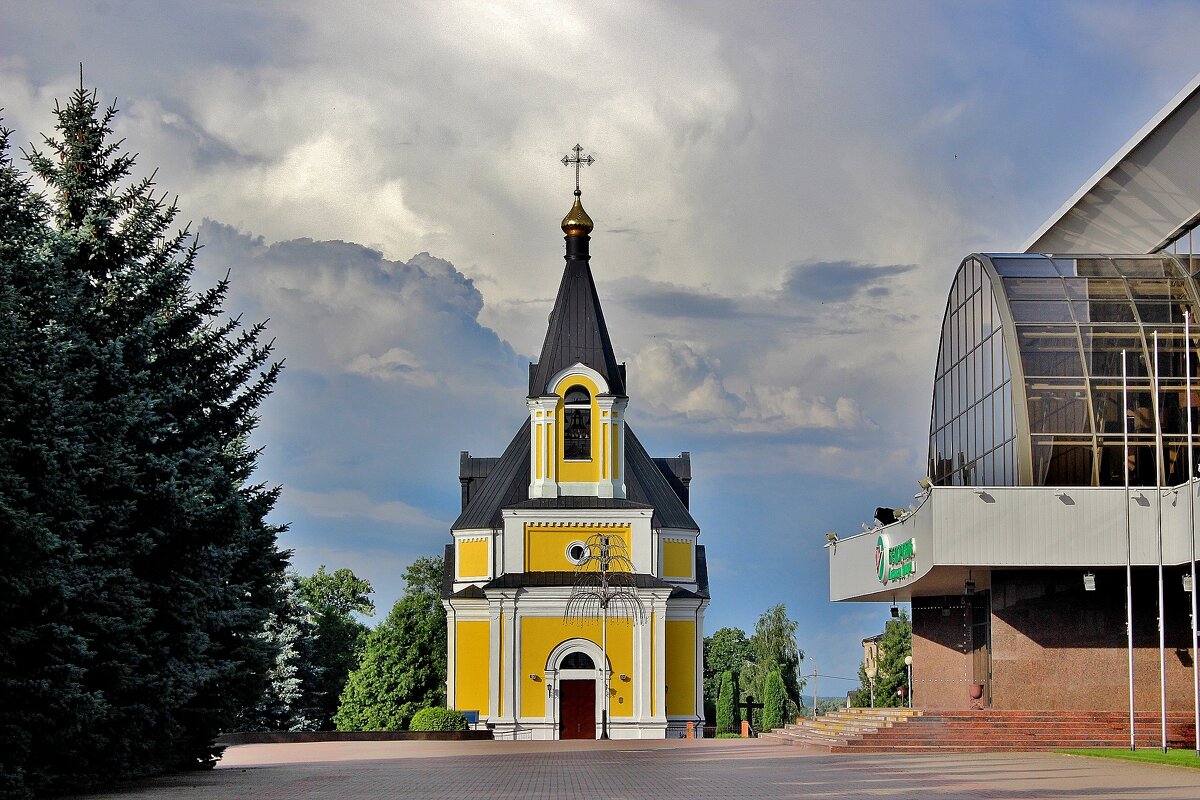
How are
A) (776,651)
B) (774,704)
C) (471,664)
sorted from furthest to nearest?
(776,651) < (774,704) < (471,664)

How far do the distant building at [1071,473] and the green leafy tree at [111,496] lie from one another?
15751 mm

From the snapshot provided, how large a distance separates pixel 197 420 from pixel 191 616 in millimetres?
4176

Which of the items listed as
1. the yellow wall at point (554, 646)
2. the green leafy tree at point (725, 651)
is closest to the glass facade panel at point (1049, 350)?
the yellow wall at point (554, 646)

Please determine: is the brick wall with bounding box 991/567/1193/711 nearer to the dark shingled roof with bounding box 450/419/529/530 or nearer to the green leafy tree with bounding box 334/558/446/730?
the dark shingled roof with bounding box 450/419/529/530

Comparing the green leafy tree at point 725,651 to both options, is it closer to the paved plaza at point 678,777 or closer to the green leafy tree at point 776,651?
the green leafy tree at point 776,651

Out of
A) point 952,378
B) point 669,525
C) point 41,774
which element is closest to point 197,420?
point 41,774

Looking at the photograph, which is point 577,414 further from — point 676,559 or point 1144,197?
point 1144,197

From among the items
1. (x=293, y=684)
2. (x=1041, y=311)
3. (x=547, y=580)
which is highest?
(x=1041, y=311)

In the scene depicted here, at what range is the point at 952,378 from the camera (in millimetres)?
42094

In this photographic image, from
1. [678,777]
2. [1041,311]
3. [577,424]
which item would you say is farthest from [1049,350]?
[577,424]

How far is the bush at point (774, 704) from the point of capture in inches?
2931

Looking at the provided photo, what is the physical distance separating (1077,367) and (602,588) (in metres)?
25.4

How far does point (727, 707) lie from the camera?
73.6 meters

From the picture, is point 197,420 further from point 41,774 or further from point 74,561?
point 41,774
